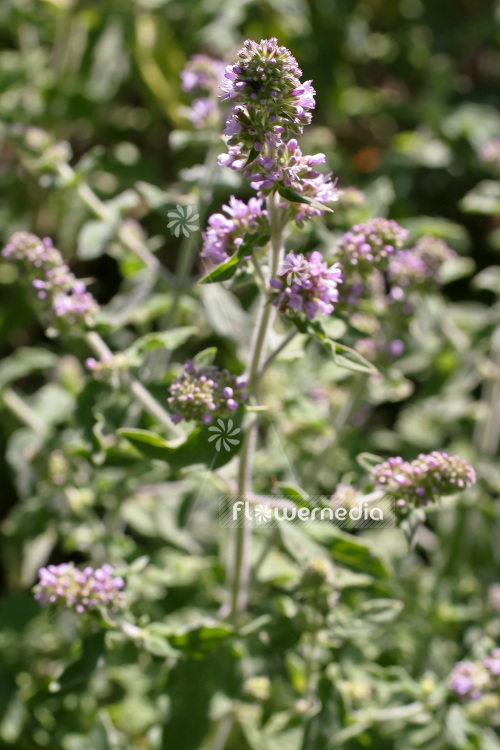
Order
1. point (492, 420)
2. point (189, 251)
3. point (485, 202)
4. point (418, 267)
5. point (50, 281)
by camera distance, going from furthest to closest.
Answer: point (492, 420), point (485, 202), point (189, 251), point (418, 267), point (50, 281)

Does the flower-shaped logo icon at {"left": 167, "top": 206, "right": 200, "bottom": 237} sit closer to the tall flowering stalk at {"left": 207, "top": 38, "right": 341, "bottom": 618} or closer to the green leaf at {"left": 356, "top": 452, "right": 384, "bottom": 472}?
the tall flowering stalk at {"left": 207, "top": 38, "right": 341, "bottom": 618}

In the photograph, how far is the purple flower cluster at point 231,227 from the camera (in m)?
1.82

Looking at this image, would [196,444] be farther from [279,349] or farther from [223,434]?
[279,349]

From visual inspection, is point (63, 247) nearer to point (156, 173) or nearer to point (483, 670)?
point (156, 173)

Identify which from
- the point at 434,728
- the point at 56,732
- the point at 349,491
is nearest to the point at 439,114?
the point at 349,491

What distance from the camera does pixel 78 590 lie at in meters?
2.13

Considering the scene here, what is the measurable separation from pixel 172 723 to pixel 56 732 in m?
0.55

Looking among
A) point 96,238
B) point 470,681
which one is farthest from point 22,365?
point 470,681

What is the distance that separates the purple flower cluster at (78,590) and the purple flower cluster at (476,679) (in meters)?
1.10

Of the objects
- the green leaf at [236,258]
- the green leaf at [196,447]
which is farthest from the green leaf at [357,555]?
the green leaf at [236,258]

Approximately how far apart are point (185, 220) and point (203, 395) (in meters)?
0.44

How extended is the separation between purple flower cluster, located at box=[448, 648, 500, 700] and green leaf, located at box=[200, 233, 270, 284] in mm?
1513

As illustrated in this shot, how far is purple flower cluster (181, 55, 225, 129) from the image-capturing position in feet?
9.34

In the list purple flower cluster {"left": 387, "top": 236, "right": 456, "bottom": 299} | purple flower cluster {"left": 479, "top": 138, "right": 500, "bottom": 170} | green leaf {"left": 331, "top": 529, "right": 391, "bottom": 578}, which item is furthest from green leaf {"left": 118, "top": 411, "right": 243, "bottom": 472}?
purple flower cluster {"left": 479, "top": 138, "right": 500, "bottom": 170}
